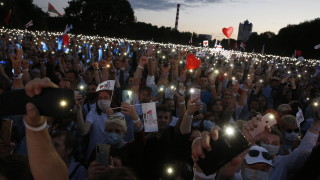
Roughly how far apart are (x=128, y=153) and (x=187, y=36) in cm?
10041

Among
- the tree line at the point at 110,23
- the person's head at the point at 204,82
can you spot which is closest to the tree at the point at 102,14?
the tree line at the point at 110,23

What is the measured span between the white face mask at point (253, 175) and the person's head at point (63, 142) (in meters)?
1.82

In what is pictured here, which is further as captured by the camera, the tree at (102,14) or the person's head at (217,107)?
the tree at (102,14)

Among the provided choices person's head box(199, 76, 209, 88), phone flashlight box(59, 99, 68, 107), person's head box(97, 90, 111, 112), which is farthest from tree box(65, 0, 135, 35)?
phone flashlight box(59, 99, 68, 107)

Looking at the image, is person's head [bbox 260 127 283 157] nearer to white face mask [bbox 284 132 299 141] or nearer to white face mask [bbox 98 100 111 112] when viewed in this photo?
white face mask [bbox 284 132 299 141]

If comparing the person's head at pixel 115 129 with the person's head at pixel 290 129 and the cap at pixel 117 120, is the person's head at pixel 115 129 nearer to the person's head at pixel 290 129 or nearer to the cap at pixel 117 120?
the cap at pixel 117 120

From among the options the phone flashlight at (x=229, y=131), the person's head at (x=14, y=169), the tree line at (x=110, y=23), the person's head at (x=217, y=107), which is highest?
the tree line at (x=110, y=23)

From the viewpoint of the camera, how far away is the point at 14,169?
2.06 m

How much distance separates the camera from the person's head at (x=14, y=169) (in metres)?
2.02

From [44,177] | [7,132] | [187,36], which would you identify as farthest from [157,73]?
[187,36]

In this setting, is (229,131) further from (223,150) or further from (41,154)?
(41,154)

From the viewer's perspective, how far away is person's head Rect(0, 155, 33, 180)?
202cm

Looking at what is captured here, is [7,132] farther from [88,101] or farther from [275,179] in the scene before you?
[275,179]

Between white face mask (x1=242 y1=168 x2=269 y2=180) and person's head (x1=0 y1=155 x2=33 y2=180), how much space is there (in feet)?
6.07
